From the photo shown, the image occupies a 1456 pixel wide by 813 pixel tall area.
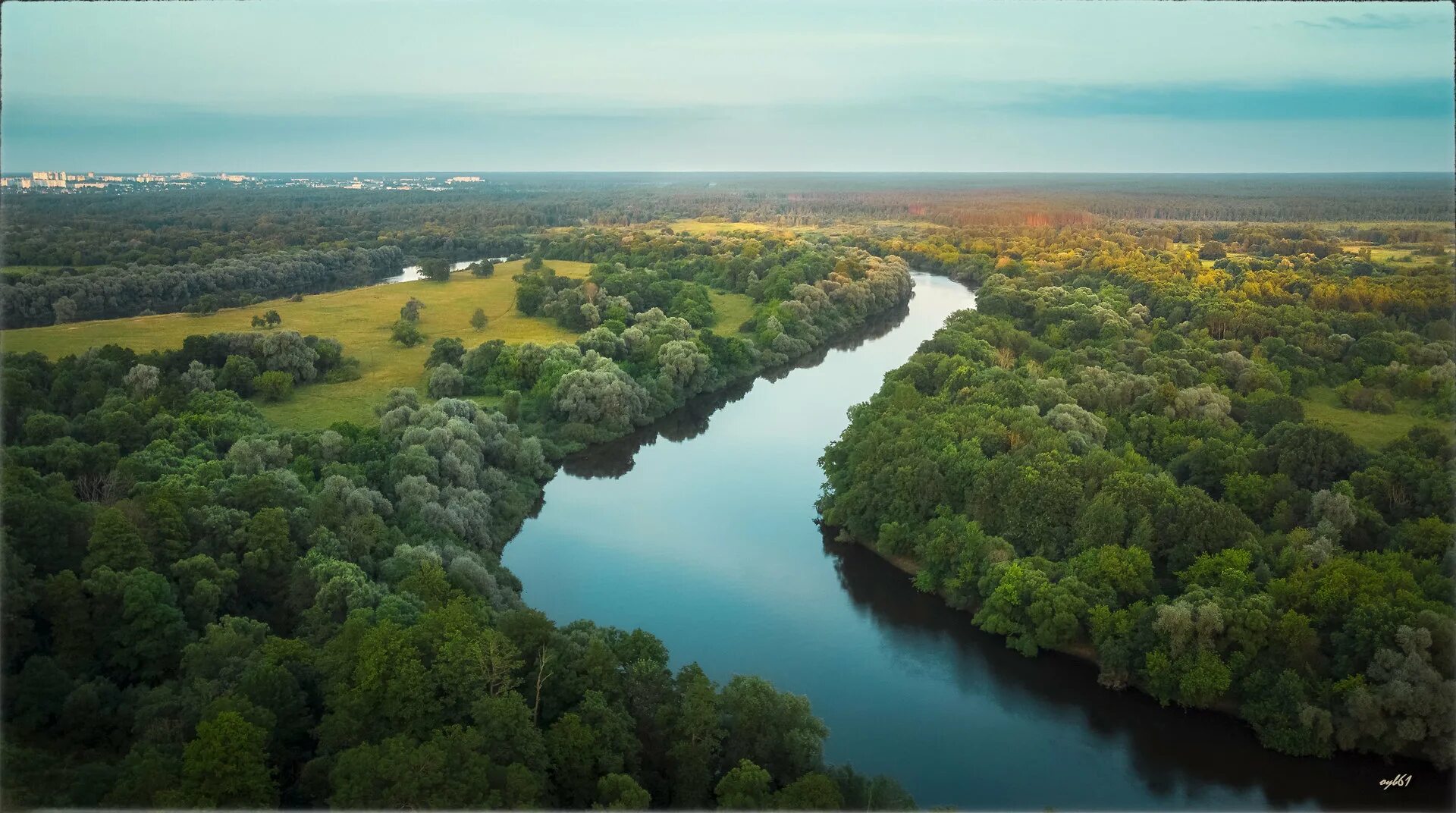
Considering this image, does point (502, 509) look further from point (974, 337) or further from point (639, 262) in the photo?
point (639, 262)

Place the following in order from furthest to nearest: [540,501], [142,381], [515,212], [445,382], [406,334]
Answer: [515,212] → [406,334] → [445,382] → [540,501] → [142,381]

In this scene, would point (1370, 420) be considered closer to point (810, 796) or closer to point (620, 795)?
point (810, 796)

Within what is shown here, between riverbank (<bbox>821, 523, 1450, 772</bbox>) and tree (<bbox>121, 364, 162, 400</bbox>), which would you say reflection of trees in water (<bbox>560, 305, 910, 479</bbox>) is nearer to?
riverbank (<bbox>821, 523, 1450, 772</bbox>)

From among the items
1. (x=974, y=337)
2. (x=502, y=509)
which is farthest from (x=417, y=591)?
(x=974, y=337)

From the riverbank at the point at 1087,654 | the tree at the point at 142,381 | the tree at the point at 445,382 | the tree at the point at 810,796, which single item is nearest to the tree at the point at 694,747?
the tree at the point at 810,796

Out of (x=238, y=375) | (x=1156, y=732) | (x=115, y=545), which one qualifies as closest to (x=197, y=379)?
(x=238, y=375)
